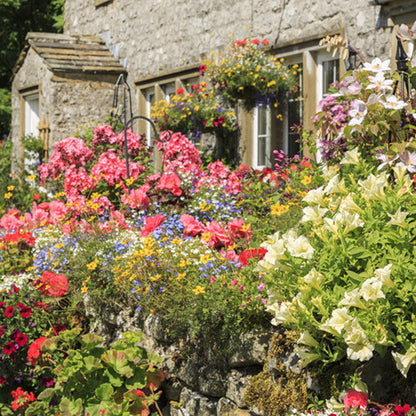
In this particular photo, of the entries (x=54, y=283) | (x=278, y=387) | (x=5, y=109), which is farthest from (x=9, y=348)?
(x=5, y=109)

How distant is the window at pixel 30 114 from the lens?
12.5 m

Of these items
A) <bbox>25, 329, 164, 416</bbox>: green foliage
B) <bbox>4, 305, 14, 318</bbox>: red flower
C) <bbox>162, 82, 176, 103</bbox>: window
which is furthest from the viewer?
<bbox>162, 82, 176, 103</bbox>: window

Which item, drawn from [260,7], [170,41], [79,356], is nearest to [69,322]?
[79,356]

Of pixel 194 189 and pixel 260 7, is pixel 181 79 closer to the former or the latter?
pixel 260 7

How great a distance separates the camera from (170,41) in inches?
392

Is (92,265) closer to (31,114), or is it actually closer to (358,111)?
(358,111)

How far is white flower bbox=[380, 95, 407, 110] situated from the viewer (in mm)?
4027

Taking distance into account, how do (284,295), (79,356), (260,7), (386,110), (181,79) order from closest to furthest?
(284,295) → (79,356) → (386,110) → (260,7) → (181,79)

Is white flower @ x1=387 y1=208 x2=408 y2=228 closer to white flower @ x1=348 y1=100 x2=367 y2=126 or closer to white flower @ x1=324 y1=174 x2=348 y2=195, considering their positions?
white flower @ x1=324 y1=174 x2=348 y2=195

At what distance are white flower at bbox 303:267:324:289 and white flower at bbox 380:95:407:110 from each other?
1.54 metres

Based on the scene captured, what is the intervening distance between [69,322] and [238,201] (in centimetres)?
190

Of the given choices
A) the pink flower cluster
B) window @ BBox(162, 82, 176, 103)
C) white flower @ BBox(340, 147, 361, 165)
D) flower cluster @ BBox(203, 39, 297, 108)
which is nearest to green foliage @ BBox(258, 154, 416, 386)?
white flower @ BBox(340, 147, 361, 165)

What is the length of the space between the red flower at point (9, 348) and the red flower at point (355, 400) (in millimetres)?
2859

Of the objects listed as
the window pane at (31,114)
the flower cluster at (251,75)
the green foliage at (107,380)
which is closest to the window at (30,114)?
the window pane at (31,114)
